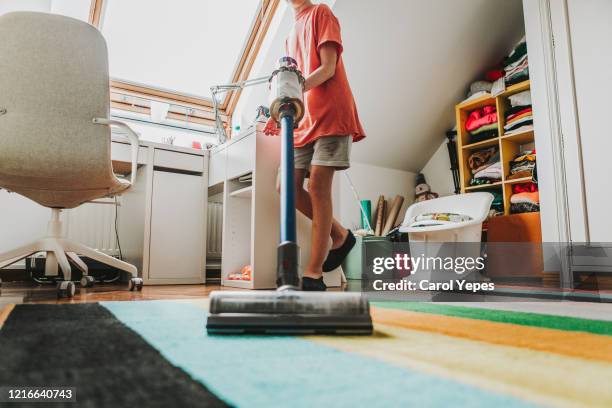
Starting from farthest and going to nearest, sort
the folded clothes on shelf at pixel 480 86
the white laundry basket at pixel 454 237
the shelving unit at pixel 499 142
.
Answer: the folded clothes on shelf at pixel 480 86, the shelving unit at pixel 499 142, the white laundry basket at pixel 454 237

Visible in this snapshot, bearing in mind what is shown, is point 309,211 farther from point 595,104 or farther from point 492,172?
point 492,172

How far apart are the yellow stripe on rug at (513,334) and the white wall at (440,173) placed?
10.2 ft

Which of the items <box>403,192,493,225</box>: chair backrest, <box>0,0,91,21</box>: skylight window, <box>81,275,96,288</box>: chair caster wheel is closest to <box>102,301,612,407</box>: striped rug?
<box>81,275,96,288</box>: chair caster wheel

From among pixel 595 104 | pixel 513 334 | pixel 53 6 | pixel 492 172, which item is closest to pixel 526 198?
pixel 492 172

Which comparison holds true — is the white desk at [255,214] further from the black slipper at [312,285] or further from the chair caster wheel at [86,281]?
the chair caster wheel at [86,281]

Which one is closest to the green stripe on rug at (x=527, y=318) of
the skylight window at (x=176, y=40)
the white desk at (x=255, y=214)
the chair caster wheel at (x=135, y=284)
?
the white desk at (x=255, y=214)

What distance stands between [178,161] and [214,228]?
669 millimetres

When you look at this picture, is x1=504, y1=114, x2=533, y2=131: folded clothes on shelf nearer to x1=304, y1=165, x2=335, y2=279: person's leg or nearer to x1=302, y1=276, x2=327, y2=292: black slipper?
x1=304, y1=165, x2=335, y2=279: person's leg

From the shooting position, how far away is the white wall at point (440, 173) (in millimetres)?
3936

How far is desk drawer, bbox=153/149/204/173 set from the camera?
257 centimetres

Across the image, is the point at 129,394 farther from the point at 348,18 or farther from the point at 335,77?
the point at 348,18

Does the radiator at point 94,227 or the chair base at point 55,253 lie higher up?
the radiator at point 94,227

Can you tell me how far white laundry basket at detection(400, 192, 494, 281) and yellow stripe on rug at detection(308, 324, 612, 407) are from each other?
166 centimetres

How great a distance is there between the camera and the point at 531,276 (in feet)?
8.55
